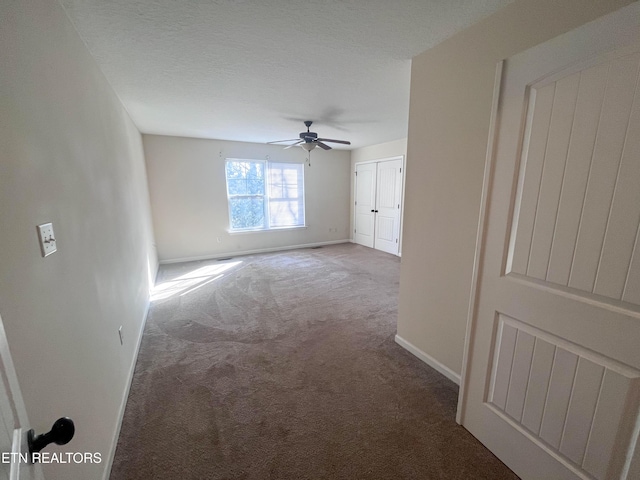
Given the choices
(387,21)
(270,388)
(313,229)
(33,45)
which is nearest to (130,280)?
(270,388)

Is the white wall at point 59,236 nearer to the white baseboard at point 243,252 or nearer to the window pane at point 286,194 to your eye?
the white baseboard at point 243,252

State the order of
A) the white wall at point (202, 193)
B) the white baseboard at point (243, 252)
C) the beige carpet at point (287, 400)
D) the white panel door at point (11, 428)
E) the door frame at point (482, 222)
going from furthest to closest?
the white baseboard at point (243, 252)
the white wall at point (202, 193)
the beige carpet at point (287, 400)
the door frame at point (482, 222)
the white panel door at point (11, 428)

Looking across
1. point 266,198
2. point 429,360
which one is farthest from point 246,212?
point 429,360

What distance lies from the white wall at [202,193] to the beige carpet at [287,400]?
2.07 m

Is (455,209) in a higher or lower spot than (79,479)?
higher

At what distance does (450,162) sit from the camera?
1.81 m

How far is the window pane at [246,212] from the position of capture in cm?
548

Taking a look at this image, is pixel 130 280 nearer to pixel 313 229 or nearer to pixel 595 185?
pixel 595 185

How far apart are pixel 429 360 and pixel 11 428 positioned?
2.26 m

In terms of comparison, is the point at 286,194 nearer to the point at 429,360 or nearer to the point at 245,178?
the point at 245,178

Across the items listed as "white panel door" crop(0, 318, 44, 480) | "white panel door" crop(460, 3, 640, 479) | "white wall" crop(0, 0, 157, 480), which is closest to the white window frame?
"white wall" crop(0, 0, 157, 480)

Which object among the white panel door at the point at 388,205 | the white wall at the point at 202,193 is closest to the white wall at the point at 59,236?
the white wall at the point at 202,193

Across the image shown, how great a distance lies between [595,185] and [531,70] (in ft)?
1.83

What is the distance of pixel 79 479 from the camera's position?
3.46ft
